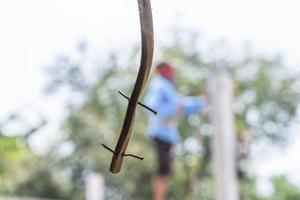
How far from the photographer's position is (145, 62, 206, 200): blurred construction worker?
345cm

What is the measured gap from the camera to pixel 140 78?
1.00 feet

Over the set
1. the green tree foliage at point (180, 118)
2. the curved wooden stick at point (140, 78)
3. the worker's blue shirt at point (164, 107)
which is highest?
the green tree foliage at point (180, 118)

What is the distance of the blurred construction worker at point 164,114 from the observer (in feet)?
11.3

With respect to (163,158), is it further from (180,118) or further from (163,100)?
(180,118)

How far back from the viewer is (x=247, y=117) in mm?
20344

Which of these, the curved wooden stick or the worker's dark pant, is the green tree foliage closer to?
the worker's dark pant

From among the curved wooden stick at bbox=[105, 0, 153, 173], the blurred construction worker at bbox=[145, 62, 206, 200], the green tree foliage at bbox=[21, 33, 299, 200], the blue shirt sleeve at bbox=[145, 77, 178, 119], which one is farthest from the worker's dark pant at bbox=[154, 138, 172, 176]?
the green tree foliage at bbox=[21, 33, 299, 200]

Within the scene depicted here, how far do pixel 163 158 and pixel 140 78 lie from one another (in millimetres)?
3278

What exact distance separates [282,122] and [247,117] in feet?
4.10

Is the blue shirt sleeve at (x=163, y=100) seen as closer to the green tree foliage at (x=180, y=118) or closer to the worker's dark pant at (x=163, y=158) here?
the worker's dark pant at (x=163, y=158)

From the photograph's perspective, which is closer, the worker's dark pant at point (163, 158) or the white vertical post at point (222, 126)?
the white vertical post at point (222, 126)

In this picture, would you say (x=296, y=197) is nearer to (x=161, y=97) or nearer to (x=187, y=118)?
(x=187, y=118)

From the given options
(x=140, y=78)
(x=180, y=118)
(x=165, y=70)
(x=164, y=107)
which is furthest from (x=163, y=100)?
(x=180, y=118)

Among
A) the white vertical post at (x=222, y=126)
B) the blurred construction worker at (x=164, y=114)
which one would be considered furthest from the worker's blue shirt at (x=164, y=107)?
the white vertical post at (x=222, y=126)
